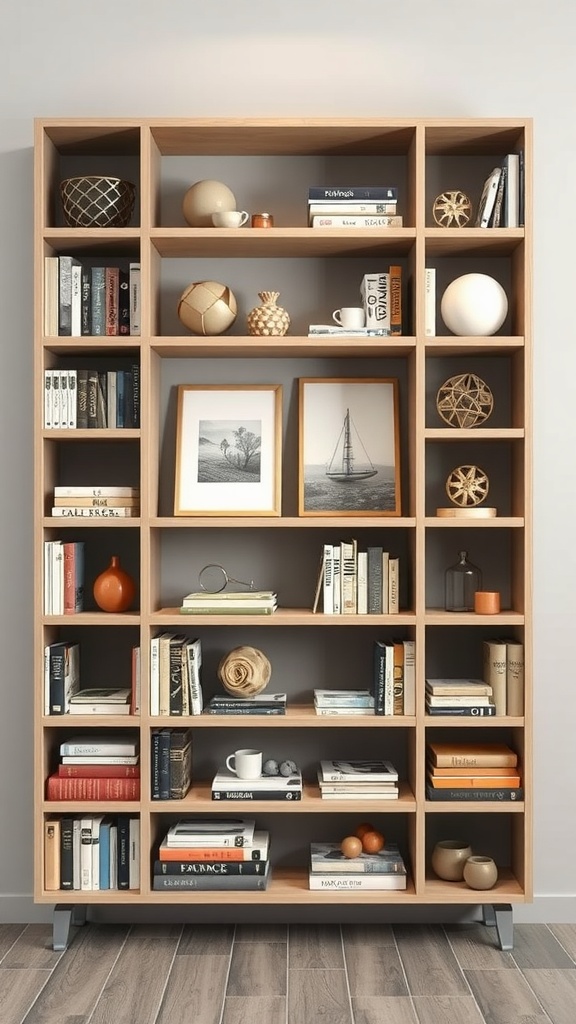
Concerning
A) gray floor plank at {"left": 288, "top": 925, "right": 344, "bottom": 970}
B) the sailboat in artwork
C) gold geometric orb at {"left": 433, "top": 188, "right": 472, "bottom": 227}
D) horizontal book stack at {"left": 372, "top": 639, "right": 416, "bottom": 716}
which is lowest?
gray floor plank at {"left": 288, "top": 925, "right": 344, "bottom": 970}

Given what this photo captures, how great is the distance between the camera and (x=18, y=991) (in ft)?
8.80

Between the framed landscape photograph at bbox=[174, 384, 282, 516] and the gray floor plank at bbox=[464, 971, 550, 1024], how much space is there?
139 cm

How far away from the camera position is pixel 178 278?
3.21 metres

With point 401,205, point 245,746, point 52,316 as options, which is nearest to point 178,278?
point 52,316

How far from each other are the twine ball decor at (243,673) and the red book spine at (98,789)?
15.1 inches

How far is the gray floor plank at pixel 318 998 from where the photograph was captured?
2.52m

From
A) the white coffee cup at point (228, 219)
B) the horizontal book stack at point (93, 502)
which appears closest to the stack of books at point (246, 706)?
the horizontal book stack at point (93, 502)

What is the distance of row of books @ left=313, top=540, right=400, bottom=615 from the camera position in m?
2.96

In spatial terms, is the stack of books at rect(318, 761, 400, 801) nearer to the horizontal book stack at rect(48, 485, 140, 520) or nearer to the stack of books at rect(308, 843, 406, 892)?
the stack of books at rect(308, 843, 406, 892)

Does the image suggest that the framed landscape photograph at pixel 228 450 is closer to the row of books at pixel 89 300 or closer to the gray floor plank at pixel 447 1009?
the row of books at pixel 89 300

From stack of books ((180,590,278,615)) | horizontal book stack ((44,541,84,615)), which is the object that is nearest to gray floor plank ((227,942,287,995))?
stack of books ((180,590,278,615))

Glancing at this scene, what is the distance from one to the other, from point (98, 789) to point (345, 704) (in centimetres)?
75

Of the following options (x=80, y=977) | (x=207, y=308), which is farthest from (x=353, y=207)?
(x=80, y=977)

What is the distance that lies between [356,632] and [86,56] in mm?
1961
